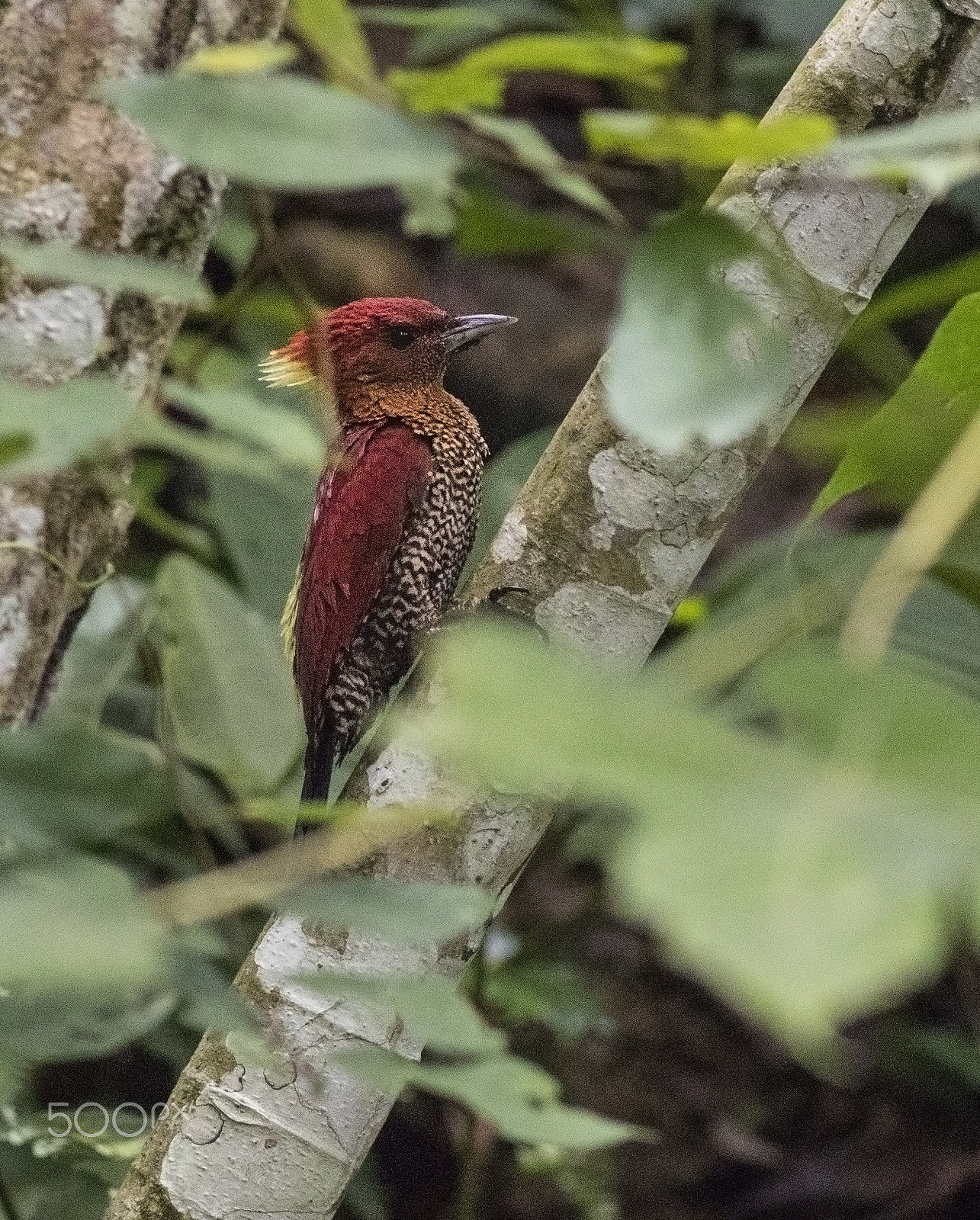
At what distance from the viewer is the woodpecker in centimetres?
190

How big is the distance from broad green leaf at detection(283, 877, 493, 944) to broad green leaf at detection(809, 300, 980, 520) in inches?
17.5

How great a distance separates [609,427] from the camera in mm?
1357

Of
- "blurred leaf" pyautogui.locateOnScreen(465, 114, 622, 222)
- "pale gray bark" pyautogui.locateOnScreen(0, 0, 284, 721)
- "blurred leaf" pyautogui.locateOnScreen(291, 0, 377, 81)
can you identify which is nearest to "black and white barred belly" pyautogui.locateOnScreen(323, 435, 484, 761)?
"pale gray bark" pyautogui.locateOnScreen(0, 0, 284, 721)

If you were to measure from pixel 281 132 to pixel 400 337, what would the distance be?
4.57 ft

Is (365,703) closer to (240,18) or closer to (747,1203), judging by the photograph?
(240,18)

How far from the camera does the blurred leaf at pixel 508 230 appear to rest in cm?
286

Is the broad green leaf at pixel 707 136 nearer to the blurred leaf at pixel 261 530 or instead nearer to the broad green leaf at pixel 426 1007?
the broad green leaf at pixel 426 1007

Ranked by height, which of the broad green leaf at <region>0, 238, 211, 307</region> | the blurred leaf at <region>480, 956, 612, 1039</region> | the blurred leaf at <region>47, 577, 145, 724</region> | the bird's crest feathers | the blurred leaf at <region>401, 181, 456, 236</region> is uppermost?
the broad green leaf at <region>0, 238, 211, 307</region>

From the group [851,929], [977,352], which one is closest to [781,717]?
[851,929]

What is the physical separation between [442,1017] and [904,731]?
0.29 metres

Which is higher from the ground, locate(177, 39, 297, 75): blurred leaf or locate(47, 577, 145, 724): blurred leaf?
locate(177, 39, 297, 75): blurred leaf

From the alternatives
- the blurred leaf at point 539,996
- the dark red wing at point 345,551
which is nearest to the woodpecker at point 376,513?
the dark red wing at point 345,551

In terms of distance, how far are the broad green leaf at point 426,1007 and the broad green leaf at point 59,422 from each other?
0.28m

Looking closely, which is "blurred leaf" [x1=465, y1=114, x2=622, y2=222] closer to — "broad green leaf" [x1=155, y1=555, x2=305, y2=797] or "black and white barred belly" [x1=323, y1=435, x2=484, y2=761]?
"black and white barred belly" [x1=323, y1=435, x2=484, y2=761]
